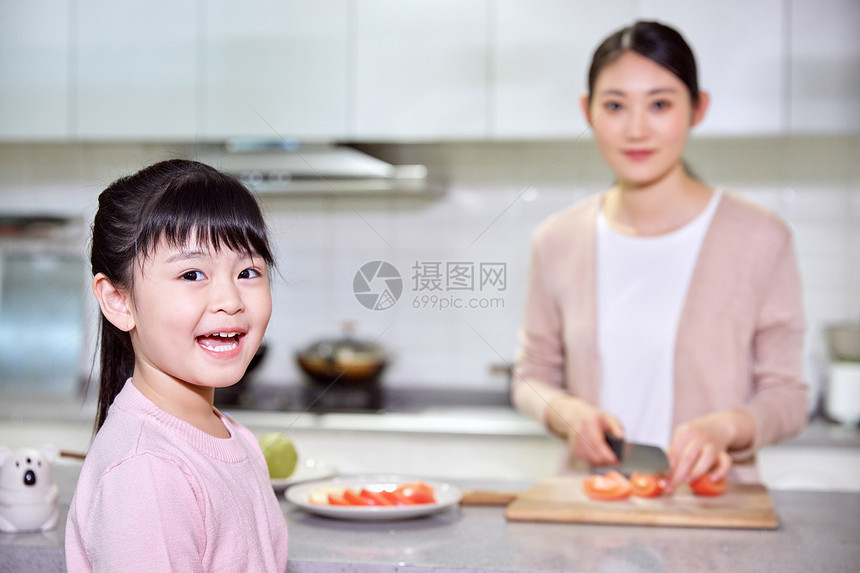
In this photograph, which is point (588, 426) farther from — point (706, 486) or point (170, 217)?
point (170, 217)

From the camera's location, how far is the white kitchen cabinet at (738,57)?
2.16 m

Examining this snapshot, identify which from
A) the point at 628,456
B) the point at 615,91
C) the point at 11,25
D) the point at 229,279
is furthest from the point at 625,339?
the point at 11,25

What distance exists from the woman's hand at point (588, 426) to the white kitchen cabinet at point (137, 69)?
1.50 m

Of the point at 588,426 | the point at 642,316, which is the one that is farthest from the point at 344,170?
the point at 588,426

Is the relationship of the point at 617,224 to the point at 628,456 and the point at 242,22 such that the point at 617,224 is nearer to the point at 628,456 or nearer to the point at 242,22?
the point at 628,456

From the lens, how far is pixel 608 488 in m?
1.11

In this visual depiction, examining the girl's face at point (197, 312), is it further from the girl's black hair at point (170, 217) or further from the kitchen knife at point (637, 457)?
the kitchen knife at point (637, 457)

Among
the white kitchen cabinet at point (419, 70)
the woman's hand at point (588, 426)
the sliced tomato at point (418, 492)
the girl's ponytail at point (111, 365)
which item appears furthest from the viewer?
the white kitchen cabinet at point (419, 70)

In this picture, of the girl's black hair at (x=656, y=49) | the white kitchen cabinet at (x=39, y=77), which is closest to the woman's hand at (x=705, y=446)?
the girl's black hair at (x=656, y=49)

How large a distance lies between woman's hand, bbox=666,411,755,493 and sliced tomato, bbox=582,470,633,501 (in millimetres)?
70

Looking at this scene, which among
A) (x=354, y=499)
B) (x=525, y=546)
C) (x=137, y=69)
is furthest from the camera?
(x=137, y=69)

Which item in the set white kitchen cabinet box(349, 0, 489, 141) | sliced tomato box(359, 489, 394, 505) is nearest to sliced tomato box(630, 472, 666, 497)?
sliced tomato box(359, 489, 394, 505)

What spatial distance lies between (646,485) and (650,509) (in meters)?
0.06

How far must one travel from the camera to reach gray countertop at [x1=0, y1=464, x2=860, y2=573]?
86 centimetres
